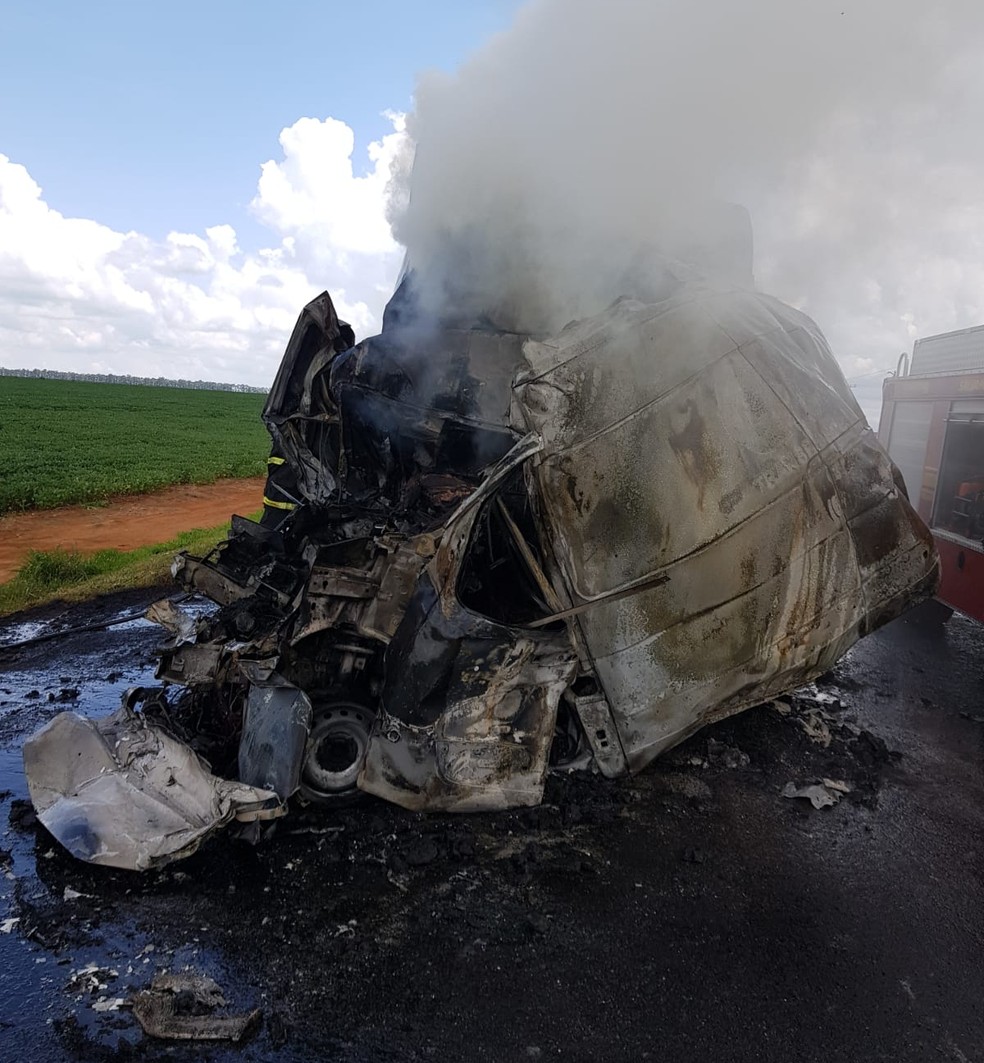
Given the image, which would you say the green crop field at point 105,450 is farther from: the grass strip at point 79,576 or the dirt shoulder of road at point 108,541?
the grass strip at point 79,576

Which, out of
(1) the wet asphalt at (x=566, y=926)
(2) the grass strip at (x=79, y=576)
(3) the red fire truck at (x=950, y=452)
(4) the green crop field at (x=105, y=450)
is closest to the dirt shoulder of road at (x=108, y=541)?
(2) the grass strip at (x=79, y=576)

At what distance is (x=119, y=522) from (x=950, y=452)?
13151 millimetres

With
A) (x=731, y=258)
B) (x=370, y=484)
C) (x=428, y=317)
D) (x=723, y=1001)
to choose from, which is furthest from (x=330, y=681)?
(x=731, y=258)

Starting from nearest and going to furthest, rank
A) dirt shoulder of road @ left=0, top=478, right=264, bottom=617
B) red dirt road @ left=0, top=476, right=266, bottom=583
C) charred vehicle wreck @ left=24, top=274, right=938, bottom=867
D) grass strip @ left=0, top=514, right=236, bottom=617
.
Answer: charred vehicle wreck @ left=24, top=274, right=938, bottom=867 < grass strip @ left=0, top=514, right=236, bottom=617 < dirt shoulder of road @ left=0, top=478, right=264, bottom=617 < red dirt road @ left=0, top=476, right=266, bottom=583

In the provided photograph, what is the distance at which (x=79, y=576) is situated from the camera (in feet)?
27.9

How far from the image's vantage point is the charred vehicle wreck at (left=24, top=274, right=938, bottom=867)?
346 cm

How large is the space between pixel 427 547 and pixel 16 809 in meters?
2.39

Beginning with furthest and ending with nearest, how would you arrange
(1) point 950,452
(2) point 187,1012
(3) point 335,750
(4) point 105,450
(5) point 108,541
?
(4) point 105,450
(5) point 108,541
(1) point 950,452
(3) point 335,750
(2) point 187,1012

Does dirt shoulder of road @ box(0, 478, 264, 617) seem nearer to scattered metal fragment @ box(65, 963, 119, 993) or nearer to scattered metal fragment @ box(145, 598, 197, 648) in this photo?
scattered metal fragment @ box(145, 598, 197, 648)

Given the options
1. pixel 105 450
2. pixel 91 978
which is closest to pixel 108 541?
pixel 91 978

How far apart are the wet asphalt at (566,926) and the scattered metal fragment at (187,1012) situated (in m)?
0.04

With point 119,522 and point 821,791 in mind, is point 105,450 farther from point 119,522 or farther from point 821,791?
point 821,791

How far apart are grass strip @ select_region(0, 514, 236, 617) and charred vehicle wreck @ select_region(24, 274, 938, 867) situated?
14.6ft

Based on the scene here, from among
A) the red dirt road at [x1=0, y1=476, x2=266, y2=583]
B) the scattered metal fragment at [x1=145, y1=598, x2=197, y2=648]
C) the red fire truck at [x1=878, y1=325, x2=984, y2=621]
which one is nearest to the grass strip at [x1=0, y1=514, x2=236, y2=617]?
the red dirt road at [x1=0, y1=476, x2=266, y2=583]
